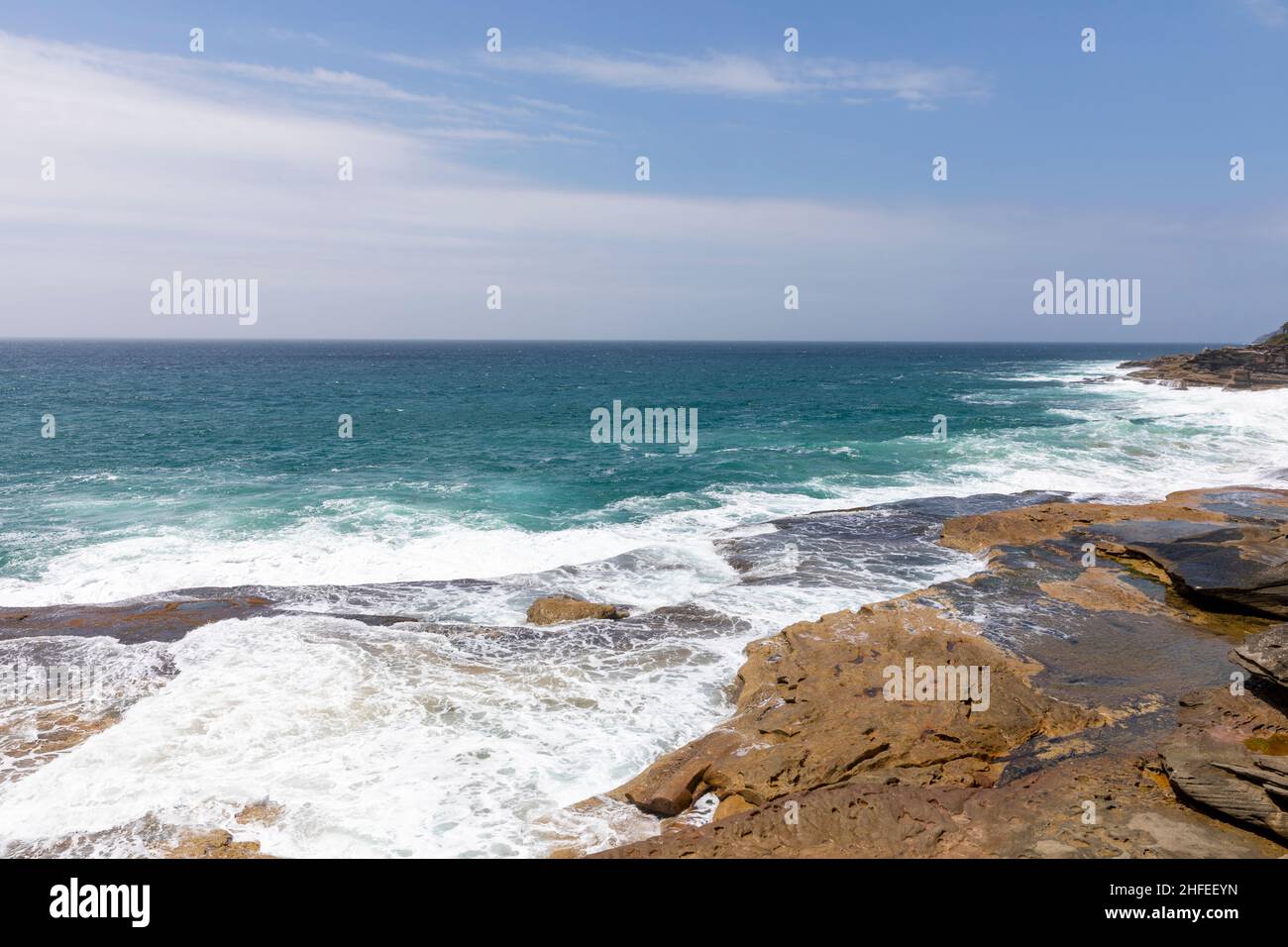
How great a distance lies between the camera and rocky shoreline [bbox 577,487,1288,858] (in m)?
8.76

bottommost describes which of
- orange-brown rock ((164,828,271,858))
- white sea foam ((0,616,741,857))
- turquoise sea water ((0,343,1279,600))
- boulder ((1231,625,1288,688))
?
orange-brown rock ((164,828,271,858))

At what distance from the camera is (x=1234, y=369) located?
67375mm

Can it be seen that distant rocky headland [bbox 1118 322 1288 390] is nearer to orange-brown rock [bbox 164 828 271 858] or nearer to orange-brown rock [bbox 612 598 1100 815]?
orange-brown rock [bbox 612 598 1100 815]

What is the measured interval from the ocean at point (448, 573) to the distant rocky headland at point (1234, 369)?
1039 centimetres

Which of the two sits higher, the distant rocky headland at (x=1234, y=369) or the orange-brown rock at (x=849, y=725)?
the distant rocky headland at (x=1234, y=369)

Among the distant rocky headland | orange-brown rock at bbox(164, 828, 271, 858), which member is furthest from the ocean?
the distant rocky headland

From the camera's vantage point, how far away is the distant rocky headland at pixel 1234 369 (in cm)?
6216

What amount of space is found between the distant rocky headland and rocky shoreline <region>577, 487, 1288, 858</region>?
56990 mm

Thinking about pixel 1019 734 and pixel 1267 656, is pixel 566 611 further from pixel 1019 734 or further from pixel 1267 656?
pixel 1267 656

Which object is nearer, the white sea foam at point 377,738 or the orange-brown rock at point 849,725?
the white sea foam at point 377,738

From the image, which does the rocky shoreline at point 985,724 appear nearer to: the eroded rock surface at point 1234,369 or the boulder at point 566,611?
the boulder at point 566,611

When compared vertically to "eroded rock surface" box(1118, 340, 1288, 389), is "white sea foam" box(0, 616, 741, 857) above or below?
below

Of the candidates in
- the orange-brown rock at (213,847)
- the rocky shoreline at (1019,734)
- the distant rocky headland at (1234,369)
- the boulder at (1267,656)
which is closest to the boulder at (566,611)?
the rocky shoreline at (1019,734)
